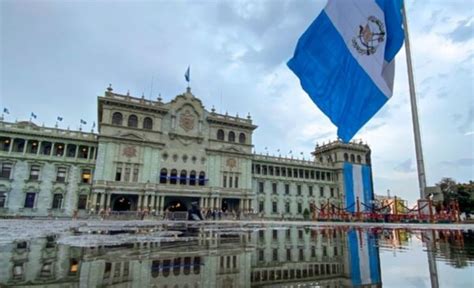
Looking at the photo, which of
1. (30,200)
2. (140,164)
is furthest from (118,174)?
(30,200)

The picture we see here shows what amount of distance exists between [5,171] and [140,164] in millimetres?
14453

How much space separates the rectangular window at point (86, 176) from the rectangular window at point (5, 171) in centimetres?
738

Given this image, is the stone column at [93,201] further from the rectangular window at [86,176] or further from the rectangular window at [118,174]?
the rectangular window at [86,176]

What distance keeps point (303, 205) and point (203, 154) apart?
21.7 m

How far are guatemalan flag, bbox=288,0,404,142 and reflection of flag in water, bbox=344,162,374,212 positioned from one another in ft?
162

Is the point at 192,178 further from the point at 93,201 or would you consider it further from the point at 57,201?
the point at 57,201

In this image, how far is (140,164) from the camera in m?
37.7

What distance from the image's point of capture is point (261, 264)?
4004 millimetres

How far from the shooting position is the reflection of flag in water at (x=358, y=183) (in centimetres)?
5466

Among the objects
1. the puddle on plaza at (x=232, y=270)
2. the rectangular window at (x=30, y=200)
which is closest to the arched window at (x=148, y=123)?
the rectangular window at (x=30, y=200)

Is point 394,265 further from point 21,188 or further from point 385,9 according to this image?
point 21,188

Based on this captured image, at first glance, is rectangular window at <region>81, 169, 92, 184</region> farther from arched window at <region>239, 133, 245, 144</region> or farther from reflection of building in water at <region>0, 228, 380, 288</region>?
reflection of building in water at <region>0, 228, 380, 288</region>

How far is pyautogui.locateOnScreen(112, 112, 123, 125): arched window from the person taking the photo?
37.8 m

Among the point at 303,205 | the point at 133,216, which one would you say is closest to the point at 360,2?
the point at 133,216
